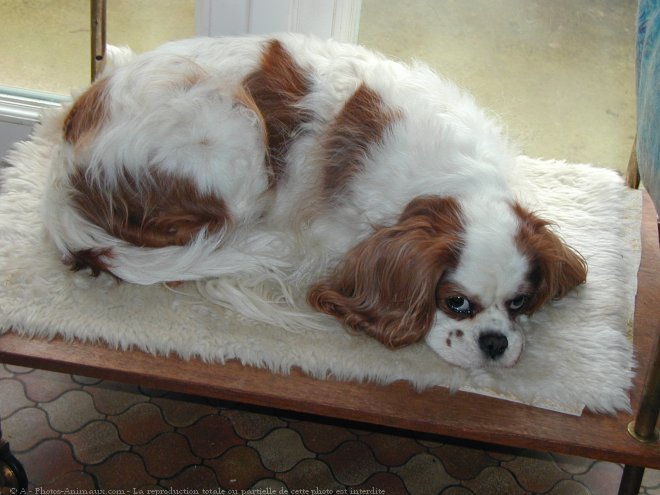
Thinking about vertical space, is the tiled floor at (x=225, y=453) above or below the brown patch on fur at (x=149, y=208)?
below

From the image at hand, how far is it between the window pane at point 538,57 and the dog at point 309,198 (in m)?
0.86

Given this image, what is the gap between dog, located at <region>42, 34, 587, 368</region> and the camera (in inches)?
68.9

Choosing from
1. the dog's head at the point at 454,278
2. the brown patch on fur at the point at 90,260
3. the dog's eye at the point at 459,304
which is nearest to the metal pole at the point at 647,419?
the dog's head at the point at 454,278

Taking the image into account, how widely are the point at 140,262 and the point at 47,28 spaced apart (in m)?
1.45

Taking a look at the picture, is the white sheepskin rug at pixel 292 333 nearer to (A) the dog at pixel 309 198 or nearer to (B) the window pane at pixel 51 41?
(A) the dog at pixel 309 198

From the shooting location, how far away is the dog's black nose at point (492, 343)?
67.3 inches

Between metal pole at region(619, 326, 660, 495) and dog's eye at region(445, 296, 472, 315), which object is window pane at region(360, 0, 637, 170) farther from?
metal pole at region(619, 326, 660, 495)

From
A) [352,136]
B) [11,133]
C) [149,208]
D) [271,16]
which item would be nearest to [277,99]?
[352,136]

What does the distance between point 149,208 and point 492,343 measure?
0.80m

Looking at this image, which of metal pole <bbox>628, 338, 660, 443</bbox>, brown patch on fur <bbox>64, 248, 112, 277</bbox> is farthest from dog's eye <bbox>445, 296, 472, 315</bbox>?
brown patch on fur <bbox>64, 248, 112, 277</bbox>

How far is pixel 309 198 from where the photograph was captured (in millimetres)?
2008

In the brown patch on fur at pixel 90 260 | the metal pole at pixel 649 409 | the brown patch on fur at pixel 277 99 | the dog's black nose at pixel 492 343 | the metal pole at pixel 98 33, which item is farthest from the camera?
the metal pole at pixel 98 33

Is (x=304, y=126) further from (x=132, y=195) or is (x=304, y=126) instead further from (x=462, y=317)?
(x=462, y=317)

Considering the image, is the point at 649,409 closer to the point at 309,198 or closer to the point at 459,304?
the point at 459,304
